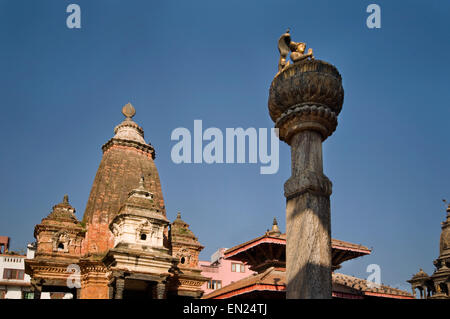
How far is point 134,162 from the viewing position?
3070 cm

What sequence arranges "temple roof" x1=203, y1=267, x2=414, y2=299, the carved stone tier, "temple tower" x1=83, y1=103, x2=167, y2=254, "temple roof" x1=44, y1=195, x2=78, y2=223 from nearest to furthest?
the carved stone tier, "temple roof" x1=203, y1=267, x2=414, y2=299, "temple roof" x1=44, y1=195, x2=78, y2=223, "temple tower" x1=83, y1=103, x2=167, y2=254

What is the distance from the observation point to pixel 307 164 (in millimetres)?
6629

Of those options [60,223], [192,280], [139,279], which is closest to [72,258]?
[60,223]

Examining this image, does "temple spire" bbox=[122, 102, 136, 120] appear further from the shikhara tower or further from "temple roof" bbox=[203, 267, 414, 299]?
"temple roof" bbox=[203, 267, 414, 299]

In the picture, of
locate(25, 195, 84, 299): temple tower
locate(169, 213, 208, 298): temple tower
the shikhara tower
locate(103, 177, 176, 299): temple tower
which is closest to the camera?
locate(103, 177, 176, 299): temple tower

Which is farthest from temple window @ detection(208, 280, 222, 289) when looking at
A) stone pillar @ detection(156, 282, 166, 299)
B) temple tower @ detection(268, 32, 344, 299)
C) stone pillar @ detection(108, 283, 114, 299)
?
temple tower @ detection(268, 32, 344, 299)

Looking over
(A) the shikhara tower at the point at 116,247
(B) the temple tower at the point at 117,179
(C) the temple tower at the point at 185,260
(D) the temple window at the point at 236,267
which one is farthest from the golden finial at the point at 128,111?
(D) the temple window at the point at 236,267

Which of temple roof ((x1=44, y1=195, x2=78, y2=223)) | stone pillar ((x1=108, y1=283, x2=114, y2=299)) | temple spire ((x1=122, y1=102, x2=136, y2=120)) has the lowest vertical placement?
stone pillar ((x1=108, y1=283, x2=114, y2=299))

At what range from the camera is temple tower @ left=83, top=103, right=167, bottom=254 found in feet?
87.9

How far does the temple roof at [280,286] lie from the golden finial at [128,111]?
1693 cm

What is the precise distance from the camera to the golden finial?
108ft

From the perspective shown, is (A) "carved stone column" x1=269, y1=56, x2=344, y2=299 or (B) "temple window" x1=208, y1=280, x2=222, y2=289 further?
(B) "temple window" x1=208, y1=280, x2=222, y2=289

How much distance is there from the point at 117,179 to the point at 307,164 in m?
24.3

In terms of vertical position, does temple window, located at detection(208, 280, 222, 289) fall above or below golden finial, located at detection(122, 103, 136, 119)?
below
